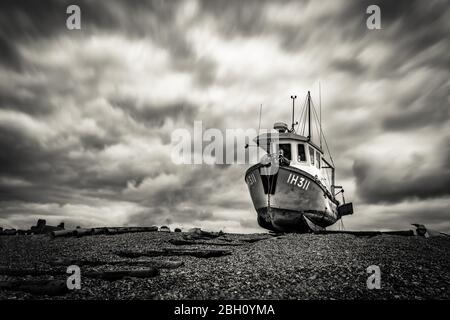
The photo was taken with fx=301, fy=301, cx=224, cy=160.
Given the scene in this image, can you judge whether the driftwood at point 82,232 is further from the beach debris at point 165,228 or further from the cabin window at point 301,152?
the cabin window at point 301,152

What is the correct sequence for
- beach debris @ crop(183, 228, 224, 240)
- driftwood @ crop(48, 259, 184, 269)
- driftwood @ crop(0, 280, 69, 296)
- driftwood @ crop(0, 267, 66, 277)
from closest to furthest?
driftwood @ crop(0, 280, 69, 296), driftwood @ crop(0, 267, 66, 277), driftwood @ crop(48, 259, 184, 269), beach debris @ crop(183, 228, 224, 240)

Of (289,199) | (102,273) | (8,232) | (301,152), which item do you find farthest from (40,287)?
(301,152)

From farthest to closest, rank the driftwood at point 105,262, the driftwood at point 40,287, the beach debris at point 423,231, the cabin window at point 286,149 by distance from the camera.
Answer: the cabin window at point 286,149
the beach debris at point 423,231
the driftwood at point 105,262
the driftwood at point 40,287

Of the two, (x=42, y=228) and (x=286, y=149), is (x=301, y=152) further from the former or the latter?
(x=42, y=228)

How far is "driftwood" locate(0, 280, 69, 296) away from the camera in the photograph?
6.45m

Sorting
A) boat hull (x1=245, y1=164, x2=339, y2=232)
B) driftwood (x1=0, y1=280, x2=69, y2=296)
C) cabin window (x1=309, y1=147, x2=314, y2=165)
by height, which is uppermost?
cabin window (x1=309, y1=147, x2=314, y2=165)

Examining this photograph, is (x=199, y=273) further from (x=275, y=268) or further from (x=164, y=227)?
(x=164, y=227)

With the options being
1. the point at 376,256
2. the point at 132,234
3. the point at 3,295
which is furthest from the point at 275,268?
the point at 132,234

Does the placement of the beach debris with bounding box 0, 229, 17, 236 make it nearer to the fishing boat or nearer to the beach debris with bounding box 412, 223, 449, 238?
the fishing boat

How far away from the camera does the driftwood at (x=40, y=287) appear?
645 centimetres

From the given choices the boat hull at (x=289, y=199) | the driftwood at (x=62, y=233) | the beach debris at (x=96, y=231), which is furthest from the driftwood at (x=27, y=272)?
the boat hull at (x=289, y=199)

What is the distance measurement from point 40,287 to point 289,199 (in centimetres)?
1516

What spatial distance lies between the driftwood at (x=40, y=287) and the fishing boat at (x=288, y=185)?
14.5m

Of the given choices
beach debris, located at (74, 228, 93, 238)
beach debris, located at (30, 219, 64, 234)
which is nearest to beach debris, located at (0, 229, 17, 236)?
Result: beach debris, located at (30, 219, 64, 234)
